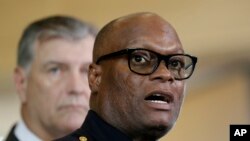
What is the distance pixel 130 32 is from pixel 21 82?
0.68 metres

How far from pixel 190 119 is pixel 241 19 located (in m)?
0.34

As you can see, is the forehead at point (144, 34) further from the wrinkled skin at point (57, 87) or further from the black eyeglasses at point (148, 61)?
the wrinkled skin at point (57, 87)

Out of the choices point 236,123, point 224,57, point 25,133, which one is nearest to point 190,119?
point 236,123

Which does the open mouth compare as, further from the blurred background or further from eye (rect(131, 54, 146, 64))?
the blurred background

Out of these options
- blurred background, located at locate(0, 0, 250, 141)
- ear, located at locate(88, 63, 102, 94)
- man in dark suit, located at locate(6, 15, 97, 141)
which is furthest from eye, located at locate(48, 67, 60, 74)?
ear, located at locate(88, 63, 102, 94)

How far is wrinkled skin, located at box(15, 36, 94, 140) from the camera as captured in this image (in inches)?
52.1

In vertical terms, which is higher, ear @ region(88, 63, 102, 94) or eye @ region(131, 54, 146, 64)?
eye @ region(131, 54, 146, 64)

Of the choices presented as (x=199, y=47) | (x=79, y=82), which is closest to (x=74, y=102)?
(x=79, y=82)

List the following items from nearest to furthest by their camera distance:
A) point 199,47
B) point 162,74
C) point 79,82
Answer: point 162,74
point 79,82
point 199,47

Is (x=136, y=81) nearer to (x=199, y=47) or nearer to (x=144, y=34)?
(x=144, y=34)

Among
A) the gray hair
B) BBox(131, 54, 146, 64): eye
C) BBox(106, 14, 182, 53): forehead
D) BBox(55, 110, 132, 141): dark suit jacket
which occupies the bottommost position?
BBox(55, 110, 132, 141): dark suit jacket

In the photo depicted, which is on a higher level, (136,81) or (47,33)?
(47,33)

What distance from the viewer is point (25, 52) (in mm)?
1369

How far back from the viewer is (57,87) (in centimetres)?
135
